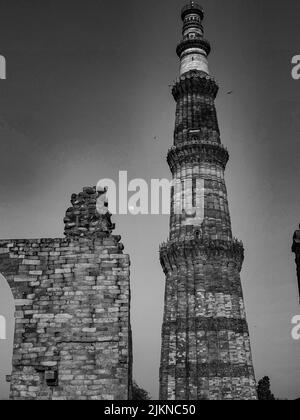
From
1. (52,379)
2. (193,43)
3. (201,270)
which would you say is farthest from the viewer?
(193,43)

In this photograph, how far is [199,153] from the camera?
23.5 meters

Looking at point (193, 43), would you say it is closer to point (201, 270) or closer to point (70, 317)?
point (201, 270)

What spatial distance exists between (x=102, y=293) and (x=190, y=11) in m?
21.2

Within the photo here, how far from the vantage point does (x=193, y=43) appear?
25766 millimetres

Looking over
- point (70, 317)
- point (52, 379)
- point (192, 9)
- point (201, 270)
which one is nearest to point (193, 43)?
point (192, 9)

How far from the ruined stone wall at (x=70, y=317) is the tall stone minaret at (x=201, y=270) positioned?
12334 millimetres

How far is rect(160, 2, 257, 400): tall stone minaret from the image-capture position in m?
20.5

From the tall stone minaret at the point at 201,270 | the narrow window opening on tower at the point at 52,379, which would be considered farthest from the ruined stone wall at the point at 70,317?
the tall stone minaret at the point at 201,270

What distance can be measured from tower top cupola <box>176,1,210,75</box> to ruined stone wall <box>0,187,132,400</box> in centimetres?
1814

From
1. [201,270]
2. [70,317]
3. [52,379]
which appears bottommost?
[52,379]

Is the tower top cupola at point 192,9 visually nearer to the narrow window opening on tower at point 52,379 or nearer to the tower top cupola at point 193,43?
the tower top cupola at point 193,43

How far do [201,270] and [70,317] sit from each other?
13.6 meters

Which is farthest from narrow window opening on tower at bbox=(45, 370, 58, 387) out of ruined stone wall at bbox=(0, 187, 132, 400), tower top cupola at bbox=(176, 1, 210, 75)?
tower top cupola at bbox=(176, 1, 210, 75)

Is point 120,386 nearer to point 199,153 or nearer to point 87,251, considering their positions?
point 87,251
